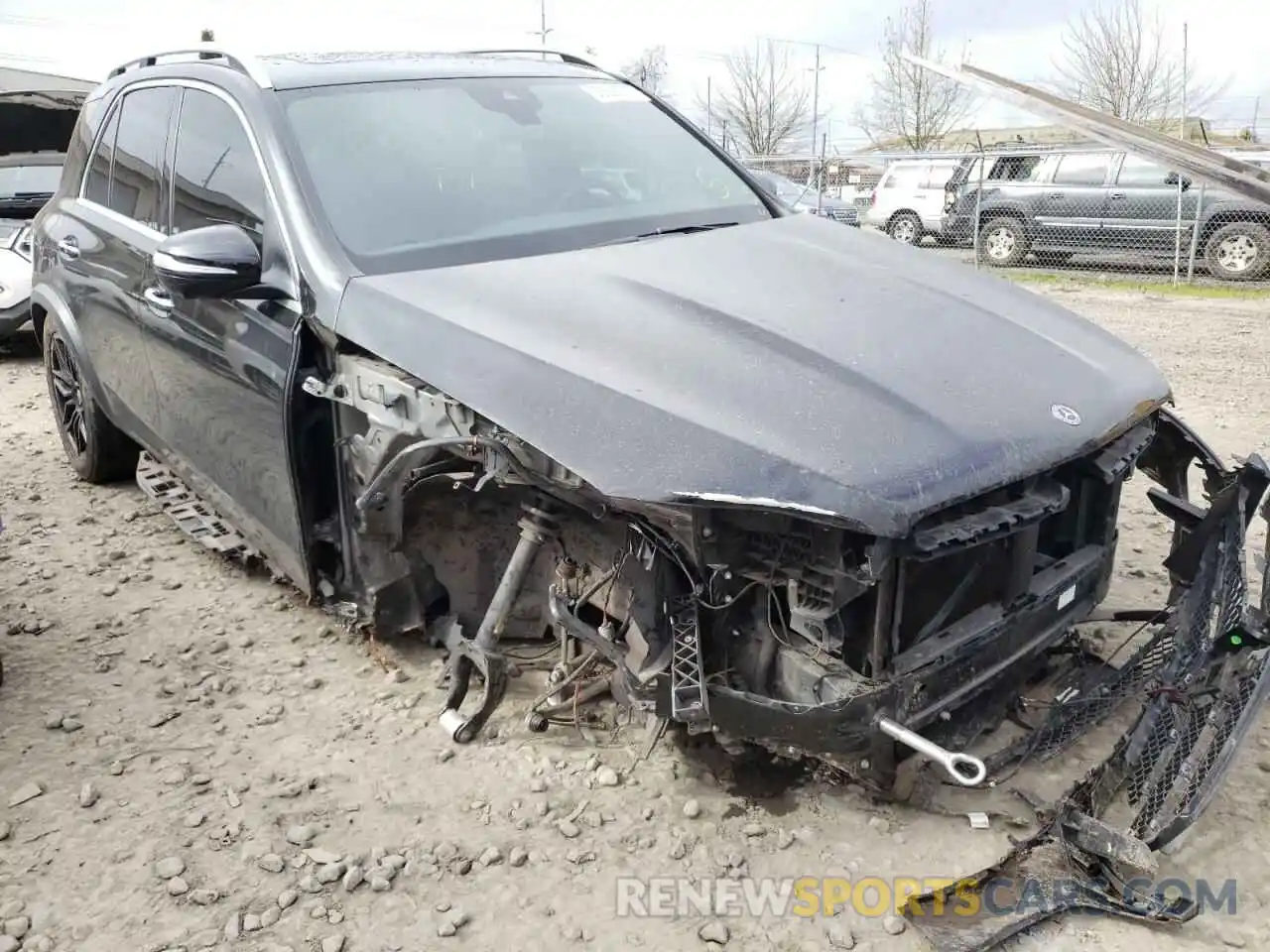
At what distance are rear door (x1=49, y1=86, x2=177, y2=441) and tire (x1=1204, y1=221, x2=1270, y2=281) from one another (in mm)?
11442

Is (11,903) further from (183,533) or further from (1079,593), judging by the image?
(1079,593)

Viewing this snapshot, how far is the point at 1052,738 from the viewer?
2.81 m

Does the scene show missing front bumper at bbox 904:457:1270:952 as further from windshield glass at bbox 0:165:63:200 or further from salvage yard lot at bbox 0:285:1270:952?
windshield glass at bbox 0:165:63:200

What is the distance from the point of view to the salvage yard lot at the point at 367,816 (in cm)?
248

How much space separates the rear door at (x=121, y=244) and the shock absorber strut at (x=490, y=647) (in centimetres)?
181

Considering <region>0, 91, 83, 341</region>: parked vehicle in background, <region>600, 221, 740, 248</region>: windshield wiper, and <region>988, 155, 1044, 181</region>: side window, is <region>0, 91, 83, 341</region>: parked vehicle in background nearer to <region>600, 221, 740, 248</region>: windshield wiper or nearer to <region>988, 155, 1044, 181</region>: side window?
<region>600, 221, 740, 248</region>: windshield wiper

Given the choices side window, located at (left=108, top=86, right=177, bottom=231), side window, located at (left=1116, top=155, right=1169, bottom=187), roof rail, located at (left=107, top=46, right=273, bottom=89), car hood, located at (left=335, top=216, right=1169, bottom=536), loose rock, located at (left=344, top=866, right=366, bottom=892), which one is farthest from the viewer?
side window, located at (left=1116, top=155, right=1169, bottom=187)

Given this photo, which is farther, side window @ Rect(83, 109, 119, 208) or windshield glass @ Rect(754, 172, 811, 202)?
side window @ Rect(83, 109, 119, 208)

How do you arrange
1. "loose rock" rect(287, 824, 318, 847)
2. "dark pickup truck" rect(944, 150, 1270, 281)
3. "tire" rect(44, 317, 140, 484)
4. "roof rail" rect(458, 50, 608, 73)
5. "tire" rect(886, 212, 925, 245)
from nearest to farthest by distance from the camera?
"loose rock" rect(287, 824, 318, 847) → "roof rail" rect(458, 50, 608, 73) → "tire" rect(44, 317, 140, 484) → "dark pickup truck" rect(944, 150, 1270, 281) → "tire" rect(886, 212, 925, 245)

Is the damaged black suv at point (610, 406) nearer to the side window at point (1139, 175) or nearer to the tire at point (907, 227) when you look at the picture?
the side window at point (1139, 175)

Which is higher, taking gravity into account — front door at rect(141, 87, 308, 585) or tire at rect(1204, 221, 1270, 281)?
front door at rect(141, 87, 308, 585)

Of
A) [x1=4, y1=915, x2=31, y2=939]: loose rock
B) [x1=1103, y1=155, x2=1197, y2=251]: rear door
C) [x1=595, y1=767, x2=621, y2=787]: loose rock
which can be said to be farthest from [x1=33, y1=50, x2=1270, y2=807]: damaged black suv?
[x1=1103, y1=155, x2=1197, y2=251]: rear door

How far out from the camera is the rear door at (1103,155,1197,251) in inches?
477

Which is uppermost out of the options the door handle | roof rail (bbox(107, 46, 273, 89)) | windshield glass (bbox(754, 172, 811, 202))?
roof rail (bbox(107, 46, 273, 89))
